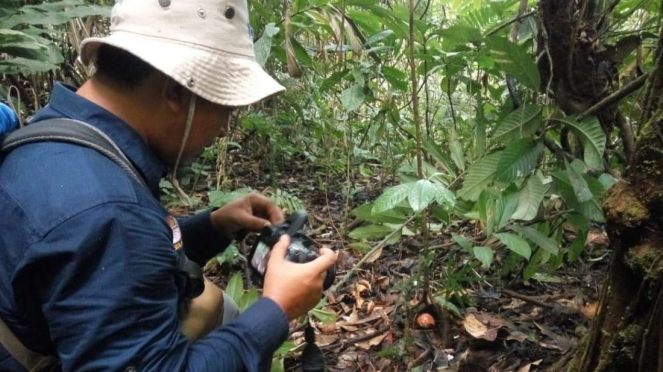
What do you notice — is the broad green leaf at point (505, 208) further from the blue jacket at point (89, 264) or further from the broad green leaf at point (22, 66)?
the broad green leaf at point (22, 66)

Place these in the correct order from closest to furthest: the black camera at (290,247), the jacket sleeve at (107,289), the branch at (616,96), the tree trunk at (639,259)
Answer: the jacket sleeve at (107,289) → the tree trunk at (639,259) → the black camera at (290,247) → the branch at (616,96)

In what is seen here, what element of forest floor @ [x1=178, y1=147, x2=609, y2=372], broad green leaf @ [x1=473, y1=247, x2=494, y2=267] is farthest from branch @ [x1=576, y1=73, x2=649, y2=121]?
forest floor @ [x1=178, y1=147, x2=609, y2=372]

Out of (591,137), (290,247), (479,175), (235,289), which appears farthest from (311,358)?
(591,137)

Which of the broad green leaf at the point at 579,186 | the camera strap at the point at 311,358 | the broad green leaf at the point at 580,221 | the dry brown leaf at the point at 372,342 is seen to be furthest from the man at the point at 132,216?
the dry brown leaf at the point at 372,342

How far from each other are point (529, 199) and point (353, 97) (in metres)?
0.87

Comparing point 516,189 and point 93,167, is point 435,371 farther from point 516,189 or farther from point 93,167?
point 93,167

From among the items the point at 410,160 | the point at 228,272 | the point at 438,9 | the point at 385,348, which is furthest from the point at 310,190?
the point at 385,348

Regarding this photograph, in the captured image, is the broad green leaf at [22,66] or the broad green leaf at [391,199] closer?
the broad green leaf at [391,199]

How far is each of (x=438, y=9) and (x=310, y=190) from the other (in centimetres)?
183

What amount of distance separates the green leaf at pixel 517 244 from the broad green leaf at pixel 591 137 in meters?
0.31

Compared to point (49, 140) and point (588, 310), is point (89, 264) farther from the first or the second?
point (588, 310)

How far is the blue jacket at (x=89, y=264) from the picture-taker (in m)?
1.00

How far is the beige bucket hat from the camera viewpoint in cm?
115

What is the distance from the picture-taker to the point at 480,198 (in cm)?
189
